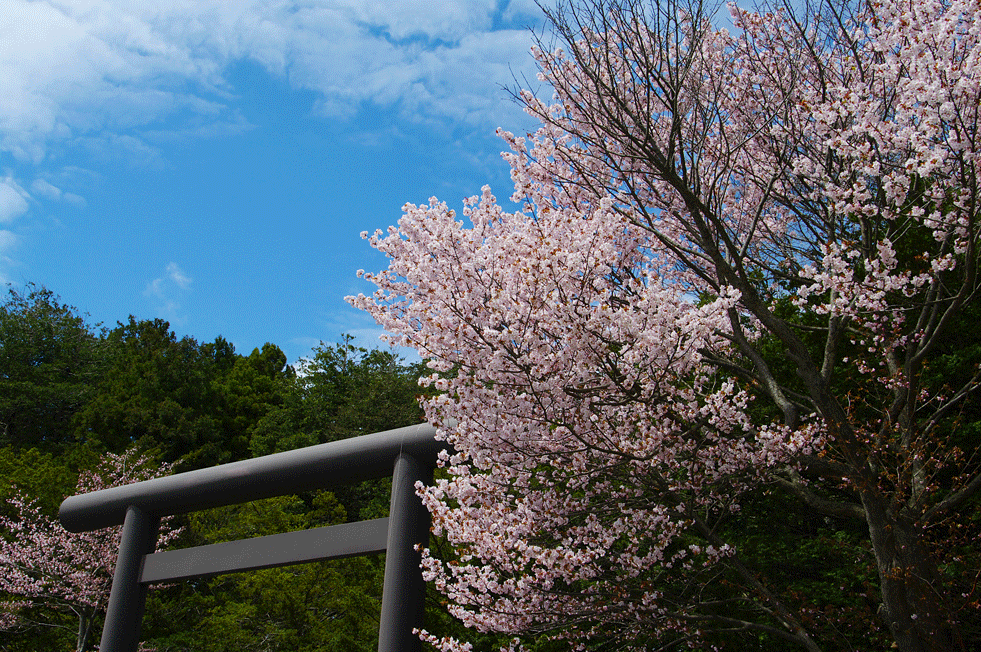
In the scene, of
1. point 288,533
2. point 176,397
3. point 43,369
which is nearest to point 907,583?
point 288,533

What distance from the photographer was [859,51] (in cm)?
553

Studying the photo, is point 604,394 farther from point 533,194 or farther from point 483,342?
point 533,194

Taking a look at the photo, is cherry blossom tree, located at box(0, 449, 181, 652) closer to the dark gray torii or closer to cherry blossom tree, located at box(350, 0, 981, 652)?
the dark gray torii

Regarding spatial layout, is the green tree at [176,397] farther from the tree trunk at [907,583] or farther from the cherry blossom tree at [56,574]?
the tree trunk at [907,583]

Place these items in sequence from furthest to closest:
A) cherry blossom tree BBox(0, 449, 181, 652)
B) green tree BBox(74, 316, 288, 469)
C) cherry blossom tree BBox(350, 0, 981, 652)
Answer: green tree BBox(74, 316, 288, 469) < cherry blossom tree BBox(0, 449, 181, 652) < cherry blossom tree BBox(350, 0, 981, 652)

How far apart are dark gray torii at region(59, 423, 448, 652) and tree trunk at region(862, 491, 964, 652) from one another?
2771mm

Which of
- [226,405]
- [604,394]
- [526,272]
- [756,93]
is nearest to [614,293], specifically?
[604,394]

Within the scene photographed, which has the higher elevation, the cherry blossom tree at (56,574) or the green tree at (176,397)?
the green tree at (176,397)

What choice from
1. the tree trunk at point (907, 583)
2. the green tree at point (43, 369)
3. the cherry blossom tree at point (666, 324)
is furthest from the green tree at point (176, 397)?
the tree trunk at point (907, 583)

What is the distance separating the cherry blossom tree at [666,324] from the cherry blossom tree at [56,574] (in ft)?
28.6

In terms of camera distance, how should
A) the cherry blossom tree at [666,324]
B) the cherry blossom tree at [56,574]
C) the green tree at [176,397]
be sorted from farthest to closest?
the green tree at [176,397] < the cherry blossom tree at [56,574] < the cherry blossom tree at [666,324]

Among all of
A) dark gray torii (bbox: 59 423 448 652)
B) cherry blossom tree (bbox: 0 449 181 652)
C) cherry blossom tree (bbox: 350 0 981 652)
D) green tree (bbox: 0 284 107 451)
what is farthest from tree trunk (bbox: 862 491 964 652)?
green tree (bbox: 0 284 107 451)

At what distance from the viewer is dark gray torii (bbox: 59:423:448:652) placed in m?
4.26

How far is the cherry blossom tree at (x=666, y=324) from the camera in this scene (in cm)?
393
